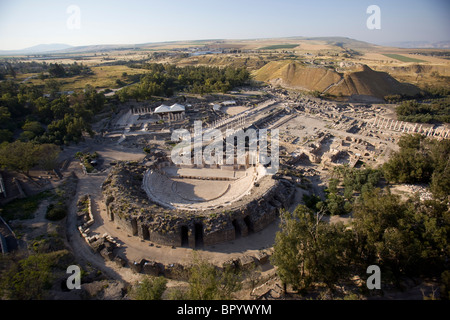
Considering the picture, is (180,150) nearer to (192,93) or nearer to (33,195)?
(33,195)

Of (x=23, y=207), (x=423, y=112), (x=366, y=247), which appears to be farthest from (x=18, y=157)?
(x=423, y=112)

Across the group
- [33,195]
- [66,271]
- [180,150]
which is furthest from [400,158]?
[33,195]

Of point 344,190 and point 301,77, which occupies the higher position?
point 301,77

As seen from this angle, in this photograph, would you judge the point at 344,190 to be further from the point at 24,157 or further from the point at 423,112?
the point at 423,112

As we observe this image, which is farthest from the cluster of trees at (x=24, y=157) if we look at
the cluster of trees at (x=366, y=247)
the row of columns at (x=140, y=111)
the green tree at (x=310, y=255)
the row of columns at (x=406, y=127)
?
the row of columns at (x=406, y=127)

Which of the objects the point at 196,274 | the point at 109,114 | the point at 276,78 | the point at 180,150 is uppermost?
the point at 276,78

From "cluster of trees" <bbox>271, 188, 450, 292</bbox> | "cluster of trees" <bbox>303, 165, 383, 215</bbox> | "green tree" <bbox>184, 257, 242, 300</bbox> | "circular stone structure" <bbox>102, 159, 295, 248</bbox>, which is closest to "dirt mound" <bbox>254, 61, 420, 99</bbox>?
"cluster of trees" <bbox>303, 165, 383, 215</bbox>

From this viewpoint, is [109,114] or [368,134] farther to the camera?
[109,114]
